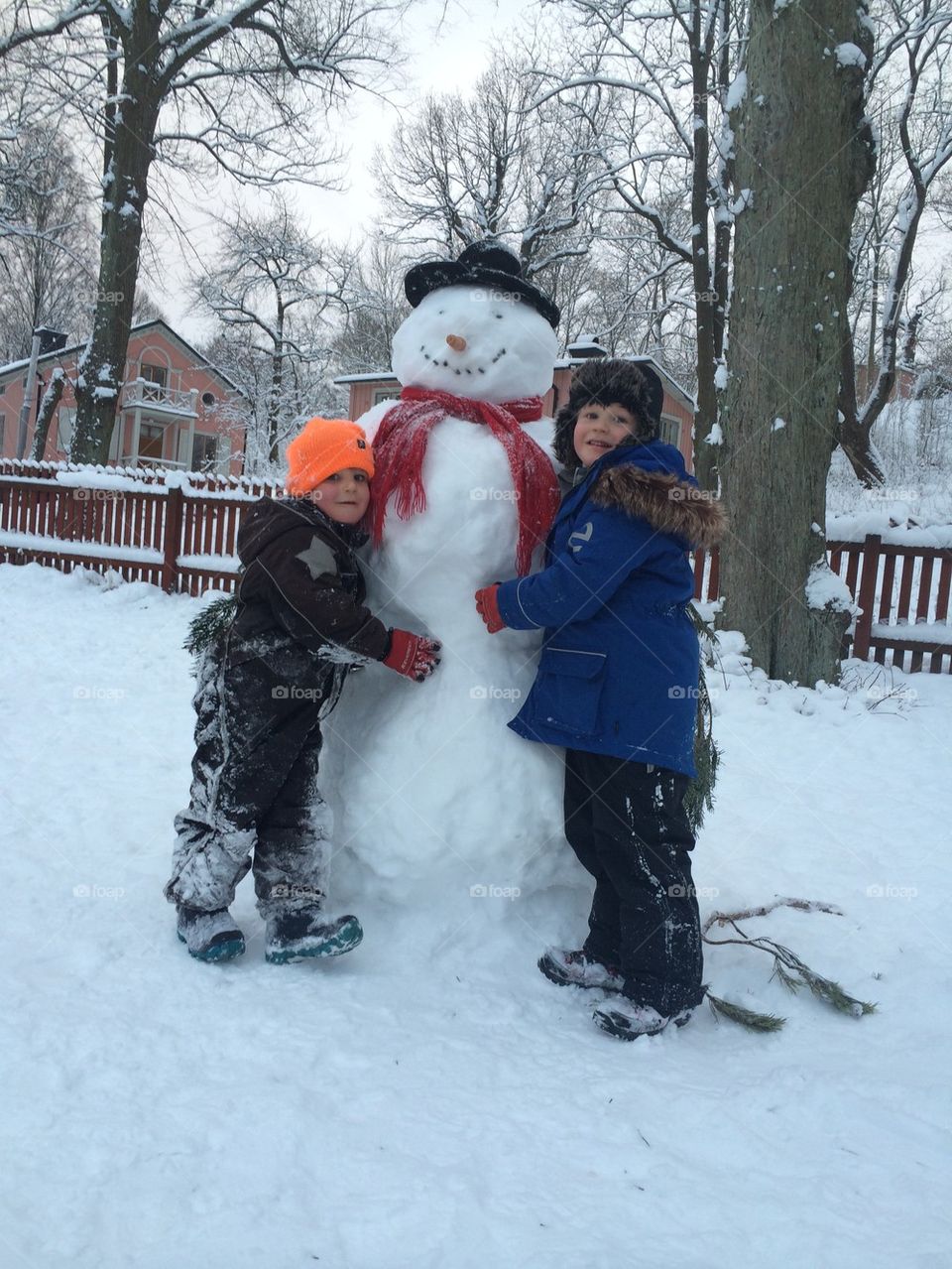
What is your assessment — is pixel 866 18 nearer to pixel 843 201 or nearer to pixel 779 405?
pixel 843 201

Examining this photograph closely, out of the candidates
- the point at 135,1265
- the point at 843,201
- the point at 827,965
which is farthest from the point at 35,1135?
the point at 843,201

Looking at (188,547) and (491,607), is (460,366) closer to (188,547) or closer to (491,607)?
(491,607)

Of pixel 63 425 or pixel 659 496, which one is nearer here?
pixel 659 496

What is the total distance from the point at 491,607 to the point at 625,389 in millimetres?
676

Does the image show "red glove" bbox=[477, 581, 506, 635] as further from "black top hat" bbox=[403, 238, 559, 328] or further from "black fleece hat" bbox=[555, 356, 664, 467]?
"black top hat" bbox=[403, 238, 559, 328]

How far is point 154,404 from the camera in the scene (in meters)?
31.4

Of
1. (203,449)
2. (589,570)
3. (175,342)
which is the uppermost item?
(175,342)

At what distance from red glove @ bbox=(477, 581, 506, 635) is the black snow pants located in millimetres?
479

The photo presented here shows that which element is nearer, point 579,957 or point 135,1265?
point 135,1265

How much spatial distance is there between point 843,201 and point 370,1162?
6.21m

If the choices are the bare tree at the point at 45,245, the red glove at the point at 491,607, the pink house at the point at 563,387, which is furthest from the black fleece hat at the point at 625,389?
the bare tree at the point at 45,245

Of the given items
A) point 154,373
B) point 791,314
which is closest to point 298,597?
point 791,314

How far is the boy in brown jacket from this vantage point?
2.33m

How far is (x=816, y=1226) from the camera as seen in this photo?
61.2 inches
